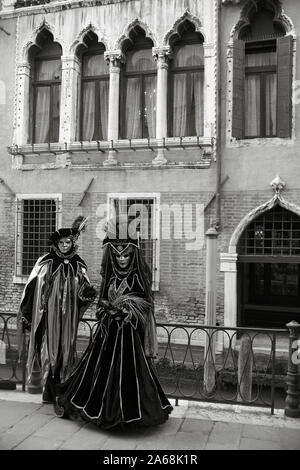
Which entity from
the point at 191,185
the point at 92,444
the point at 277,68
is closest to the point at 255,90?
the point at 277,68

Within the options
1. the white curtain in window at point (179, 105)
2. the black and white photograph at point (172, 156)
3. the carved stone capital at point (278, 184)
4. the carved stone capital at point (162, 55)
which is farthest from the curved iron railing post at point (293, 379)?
the carved stone capital at point (162, 55)

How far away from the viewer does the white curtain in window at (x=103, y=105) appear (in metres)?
10.5

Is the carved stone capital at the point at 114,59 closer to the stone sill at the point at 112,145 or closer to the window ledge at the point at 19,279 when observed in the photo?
the stone sill at the point at 112,145

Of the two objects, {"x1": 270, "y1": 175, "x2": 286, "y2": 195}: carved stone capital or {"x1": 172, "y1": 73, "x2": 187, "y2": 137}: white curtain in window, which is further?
{"x1": 172, "y1": 73, "x2": 187, "y2": 137}: white curtain in window

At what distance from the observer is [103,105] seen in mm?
10578

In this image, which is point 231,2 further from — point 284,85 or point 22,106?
point 22,106

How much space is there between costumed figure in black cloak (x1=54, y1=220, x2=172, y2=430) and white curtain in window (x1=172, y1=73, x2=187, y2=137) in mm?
6334

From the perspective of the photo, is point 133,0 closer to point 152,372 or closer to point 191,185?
point 191,185

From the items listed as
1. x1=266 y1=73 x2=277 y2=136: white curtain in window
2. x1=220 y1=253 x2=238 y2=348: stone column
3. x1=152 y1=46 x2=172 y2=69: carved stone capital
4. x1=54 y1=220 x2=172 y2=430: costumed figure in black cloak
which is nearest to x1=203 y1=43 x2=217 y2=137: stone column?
x1=152 y1=46 x2=172 y2=69: carved stone capital

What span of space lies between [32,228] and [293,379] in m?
7.61

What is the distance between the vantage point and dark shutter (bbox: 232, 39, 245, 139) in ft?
30.7

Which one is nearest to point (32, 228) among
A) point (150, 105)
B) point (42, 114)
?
point (42, 114)

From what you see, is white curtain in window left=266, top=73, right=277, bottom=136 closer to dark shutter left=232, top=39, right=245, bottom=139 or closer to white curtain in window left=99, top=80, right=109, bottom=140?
dark shutter left=232, top=39, right=245, bottom=139

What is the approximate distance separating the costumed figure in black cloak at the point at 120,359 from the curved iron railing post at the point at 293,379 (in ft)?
4.02
